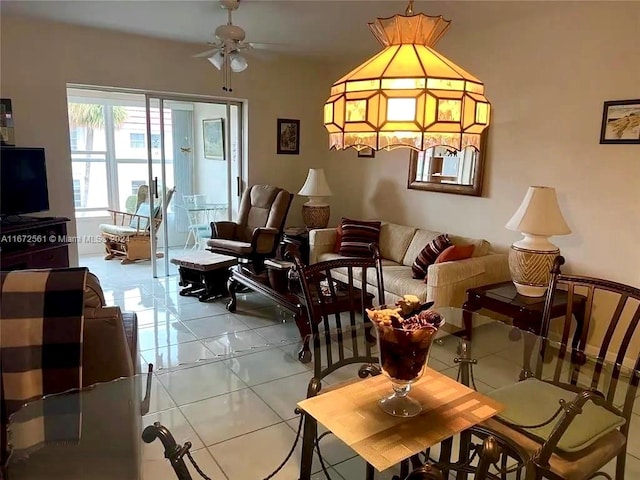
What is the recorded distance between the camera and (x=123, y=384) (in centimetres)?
186

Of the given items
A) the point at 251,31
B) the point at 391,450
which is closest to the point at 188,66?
the point at 251,31

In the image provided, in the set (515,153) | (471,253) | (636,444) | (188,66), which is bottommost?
(636,444)

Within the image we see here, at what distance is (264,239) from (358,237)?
943 mm

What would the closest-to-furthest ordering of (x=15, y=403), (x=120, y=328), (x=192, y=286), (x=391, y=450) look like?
1. (x=391, y=450)
2. (x=15, y=403)
3. (x=120, y=328)
4. (x=192, y=286)

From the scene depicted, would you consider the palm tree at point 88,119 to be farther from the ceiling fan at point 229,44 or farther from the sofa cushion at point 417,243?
the sofa cushion at point 417,243

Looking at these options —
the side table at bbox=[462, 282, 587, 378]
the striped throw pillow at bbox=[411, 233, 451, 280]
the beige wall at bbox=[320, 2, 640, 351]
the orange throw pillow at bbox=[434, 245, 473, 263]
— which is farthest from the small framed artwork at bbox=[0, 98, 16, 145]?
the side table at bbox=[462, 282, 587, 378]

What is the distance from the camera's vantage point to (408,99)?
139 cm

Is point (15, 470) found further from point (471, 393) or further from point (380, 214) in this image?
point (380, 214)

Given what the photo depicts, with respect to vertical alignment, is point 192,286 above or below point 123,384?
below

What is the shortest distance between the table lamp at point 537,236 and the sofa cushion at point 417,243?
1.16m

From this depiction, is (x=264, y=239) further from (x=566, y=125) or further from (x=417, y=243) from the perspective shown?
(x=566, y=125)

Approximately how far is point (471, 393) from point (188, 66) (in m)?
4.50

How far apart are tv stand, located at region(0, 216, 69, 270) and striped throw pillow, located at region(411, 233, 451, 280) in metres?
3.19

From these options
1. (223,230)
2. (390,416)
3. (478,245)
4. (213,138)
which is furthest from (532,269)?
(213,138)
